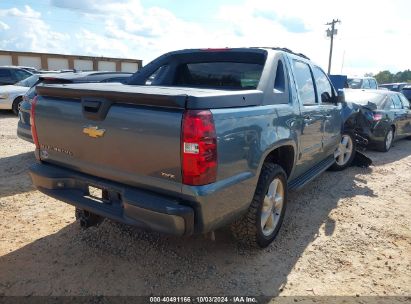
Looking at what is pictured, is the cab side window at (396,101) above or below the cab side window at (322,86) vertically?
below

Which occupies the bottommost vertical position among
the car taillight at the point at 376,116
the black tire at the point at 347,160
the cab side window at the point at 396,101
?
the black tire at the point at 347,160

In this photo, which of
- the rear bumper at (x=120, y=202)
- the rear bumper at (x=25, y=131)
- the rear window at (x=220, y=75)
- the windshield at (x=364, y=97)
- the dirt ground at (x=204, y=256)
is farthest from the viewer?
the windshield at (x=364, y=97)

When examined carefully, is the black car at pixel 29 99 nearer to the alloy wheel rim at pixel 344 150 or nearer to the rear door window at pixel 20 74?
the alloy wheel rim at pixel 344 150

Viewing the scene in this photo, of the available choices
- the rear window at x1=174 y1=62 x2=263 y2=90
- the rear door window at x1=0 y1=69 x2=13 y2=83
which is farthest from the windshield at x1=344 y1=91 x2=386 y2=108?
the rear door window at x1=0 y1=69 x2=13 y2=83

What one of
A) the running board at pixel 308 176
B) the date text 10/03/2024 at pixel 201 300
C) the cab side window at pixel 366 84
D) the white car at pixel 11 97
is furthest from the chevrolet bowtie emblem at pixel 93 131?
the cab side window at pixel 366 84

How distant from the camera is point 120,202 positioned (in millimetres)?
2809

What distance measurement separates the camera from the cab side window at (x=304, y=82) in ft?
13.3

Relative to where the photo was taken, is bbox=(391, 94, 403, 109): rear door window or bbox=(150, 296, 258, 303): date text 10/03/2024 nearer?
bbox=(150, 296, 258, 303): date text 10/03/2024

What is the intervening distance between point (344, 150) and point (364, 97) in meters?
2.81

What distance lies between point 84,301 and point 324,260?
2.11 metres

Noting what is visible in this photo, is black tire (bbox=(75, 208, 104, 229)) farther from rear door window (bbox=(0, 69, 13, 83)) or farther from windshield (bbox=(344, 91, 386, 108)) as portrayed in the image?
rear door window (bbox=(0, 69, 13, 83))

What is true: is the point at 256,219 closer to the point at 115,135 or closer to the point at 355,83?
the point at 115,135

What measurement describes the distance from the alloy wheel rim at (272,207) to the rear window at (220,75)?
1046 mm

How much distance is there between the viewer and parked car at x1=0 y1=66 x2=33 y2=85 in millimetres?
14500
